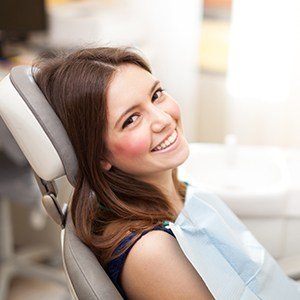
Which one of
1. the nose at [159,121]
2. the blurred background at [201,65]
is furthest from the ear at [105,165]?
→ the blurred background at [201,65]

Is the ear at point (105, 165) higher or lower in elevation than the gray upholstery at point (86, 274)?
higher

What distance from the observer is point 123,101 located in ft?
3.30

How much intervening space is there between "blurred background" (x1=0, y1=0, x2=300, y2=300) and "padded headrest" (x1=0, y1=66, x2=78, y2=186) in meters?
0.68

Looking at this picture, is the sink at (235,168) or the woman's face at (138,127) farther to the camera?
the sink at (235,168)

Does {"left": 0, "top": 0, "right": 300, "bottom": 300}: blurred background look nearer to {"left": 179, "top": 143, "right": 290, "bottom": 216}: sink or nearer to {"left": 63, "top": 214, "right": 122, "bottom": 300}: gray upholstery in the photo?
{"left": 179, "top": 143, "right": 290, "bottom": 216}: sink

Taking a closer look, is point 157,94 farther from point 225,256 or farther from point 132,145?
point 225,256

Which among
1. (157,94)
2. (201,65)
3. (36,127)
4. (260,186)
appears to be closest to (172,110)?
(157,94)

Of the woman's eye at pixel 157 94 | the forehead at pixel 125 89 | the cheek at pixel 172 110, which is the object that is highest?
the forehead at pixel 125 89

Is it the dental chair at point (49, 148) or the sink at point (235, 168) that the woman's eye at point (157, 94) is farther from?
the sink at point (235, 168)

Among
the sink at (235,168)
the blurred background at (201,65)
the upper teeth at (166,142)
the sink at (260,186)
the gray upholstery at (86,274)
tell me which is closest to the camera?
the gray upholstery at (86,274)

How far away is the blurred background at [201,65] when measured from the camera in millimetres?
1820

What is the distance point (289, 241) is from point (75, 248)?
2.28ft

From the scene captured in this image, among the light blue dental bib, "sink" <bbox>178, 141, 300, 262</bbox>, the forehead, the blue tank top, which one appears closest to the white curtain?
"sink" <bbox>178, 141, 300, 262</bbox>

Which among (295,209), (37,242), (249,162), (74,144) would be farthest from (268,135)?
(74,144)
